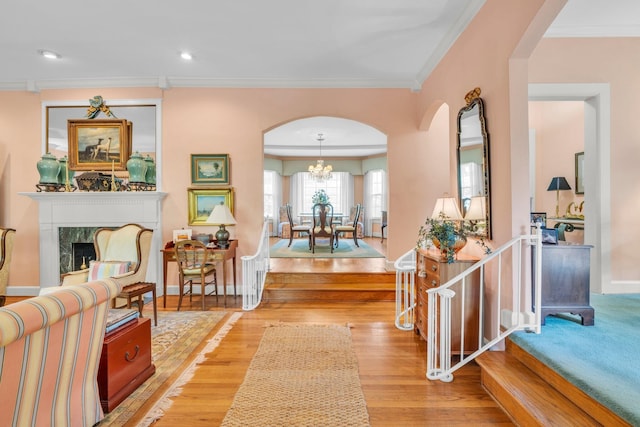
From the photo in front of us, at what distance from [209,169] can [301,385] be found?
3454mm

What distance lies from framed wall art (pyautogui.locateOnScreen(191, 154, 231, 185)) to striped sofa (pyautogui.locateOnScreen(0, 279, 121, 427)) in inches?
121

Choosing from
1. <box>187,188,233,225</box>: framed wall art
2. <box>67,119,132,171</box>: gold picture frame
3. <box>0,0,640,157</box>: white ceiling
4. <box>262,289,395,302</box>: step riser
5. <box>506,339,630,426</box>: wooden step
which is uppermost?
<box>0,0,640,157</box>: white ceiling

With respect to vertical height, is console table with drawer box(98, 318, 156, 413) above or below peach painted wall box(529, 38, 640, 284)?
below

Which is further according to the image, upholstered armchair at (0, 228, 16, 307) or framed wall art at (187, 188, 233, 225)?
framed wall art at (187, 188, 233, 225)

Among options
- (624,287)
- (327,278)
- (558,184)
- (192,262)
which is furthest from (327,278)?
(558,184)

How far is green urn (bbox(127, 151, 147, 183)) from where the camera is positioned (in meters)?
4.54

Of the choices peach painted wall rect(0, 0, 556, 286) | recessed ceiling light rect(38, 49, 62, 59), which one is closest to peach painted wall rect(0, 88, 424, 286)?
peach painted wall rect(0, 0, 556, 286)

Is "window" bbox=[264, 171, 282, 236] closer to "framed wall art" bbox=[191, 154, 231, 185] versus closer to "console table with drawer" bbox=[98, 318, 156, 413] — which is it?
"framed wall art" bbox=[191, 154, 231, 185]

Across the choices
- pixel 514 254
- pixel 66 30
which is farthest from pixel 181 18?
pixel 514 254

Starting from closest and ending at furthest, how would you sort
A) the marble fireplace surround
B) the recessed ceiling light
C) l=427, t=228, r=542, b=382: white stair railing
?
l=427, t=228, r=542, b=382: white stair railing < the recessed ceiling light < the marble fireplace surround

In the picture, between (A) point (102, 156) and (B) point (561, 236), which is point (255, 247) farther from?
(B) point (561, 236)

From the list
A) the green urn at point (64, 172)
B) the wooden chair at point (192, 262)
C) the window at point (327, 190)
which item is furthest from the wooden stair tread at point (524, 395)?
the window at point (327, 190)

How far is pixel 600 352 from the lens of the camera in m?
2.09

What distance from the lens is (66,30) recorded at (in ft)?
11.5
